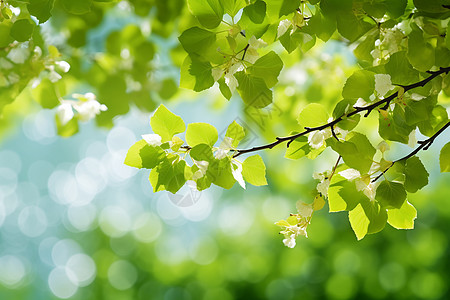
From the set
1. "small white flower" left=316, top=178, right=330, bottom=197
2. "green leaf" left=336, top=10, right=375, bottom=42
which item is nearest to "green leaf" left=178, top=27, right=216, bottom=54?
"green leaf" left=336, top=10, right=375, bottom=42

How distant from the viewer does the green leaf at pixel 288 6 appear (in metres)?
0.73

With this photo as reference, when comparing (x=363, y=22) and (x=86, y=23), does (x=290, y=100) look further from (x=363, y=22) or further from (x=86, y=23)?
(x=363, y=22)

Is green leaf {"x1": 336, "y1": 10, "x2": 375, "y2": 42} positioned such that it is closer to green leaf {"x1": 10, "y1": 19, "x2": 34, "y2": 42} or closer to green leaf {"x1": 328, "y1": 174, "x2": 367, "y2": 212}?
green leaf {"x1": 328, "y1": 174, "x2": 367, "y2": 212}

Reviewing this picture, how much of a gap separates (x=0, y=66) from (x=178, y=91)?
642 millimetres

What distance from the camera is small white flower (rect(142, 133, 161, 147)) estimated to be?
0.79 meters

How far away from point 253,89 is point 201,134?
0.38 feet

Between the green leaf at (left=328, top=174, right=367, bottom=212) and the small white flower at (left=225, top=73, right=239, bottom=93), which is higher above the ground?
the small white flower at (left=225, top=73, right=239, bottom=93)

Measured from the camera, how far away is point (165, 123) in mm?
800

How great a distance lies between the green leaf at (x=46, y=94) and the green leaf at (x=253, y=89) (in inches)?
22.6

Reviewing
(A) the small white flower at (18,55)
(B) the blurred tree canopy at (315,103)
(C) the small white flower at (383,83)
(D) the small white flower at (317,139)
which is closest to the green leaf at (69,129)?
(A) the small white flower at (18,55)

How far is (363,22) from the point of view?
84cm

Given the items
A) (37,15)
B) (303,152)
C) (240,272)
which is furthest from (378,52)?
(240,272)

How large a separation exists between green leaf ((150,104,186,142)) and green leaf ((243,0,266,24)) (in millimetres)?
206

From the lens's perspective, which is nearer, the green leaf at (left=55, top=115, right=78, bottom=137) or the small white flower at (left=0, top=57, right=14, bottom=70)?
the small white flower at (left=0, top=57, right=14, bottom=70)
